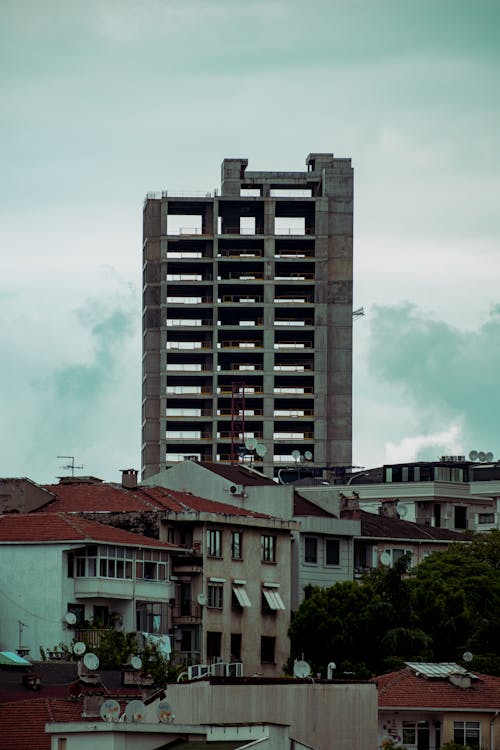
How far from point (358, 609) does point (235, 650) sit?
8.02m

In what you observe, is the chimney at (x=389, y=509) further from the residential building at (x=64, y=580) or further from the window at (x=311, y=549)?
the residential building at (x=64, y=580)

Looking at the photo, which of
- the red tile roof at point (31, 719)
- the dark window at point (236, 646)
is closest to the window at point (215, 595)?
the dark window at point (236, 646)

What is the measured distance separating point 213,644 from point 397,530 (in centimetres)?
2651

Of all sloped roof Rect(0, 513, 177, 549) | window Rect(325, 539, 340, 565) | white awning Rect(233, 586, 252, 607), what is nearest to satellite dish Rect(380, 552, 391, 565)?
window Rect(325, 539, 340, 565)

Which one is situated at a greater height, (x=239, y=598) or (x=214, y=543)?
(x=214, y=543)

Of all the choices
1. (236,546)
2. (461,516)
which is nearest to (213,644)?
(236,546)

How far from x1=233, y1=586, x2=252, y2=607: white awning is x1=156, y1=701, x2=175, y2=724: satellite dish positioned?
5081 cm

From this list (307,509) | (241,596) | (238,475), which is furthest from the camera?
(238,475)

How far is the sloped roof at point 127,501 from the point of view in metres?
122

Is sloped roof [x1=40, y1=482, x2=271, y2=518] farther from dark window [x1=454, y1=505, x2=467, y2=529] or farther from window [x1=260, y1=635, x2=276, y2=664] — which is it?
dark window [x1=454, y1=505, x2=467, y2=529]

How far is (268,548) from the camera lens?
124 meters

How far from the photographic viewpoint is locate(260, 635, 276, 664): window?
12019cm

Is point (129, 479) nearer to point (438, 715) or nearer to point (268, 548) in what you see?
point (268, 548)

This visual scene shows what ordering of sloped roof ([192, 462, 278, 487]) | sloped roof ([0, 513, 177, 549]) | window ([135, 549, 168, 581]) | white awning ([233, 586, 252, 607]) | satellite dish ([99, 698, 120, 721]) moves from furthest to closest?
sloped roof ([192, 462, 278, 487]) → white awning ([233, 586, 252, 607]) → window ([135, 549, 168, 581]) → sloped roof ([0, 513, 177, 549]) → satellite dish ([99, 698, 120, 721])
